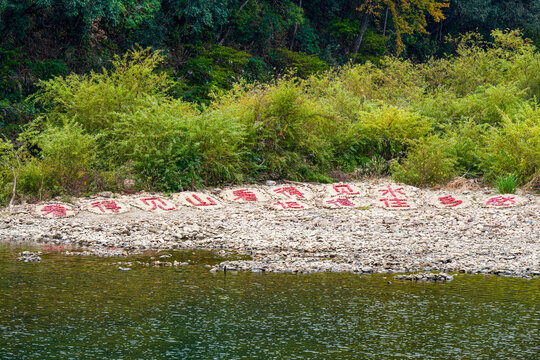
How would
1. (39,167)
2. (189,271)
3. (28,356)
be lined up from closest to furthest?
(28,356) < (189,271) < (39,167)

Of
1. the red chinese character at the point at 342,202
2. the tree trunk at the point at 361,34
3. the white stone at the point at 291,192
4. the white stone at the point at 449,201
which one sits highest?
the tree trunk at the point at 361,34

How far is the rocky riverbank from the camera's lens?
9.55 meters

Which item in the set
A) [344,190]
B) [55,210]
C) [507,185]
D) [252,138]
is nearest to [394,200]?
[344,190]

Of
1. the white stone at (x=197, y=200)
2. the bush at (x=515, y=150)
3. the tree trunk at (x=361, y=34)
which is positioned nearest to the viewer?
the white stone at (x=197, y=200)

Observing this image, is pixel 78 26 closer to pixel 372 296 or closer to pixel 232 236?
pixel 232 236

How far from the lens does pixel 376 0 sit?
3409 centimetres

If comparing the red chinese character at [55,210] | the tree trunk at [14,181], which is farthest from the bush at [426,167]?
the tree trunk at [14,181]

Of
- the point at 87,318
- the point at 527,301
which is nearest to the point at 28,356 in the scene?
the point at 87,318

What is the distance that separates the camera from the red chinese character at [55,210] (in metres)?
13.0

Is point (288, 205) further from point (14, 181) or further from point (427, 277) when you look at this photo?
point (427, 277)

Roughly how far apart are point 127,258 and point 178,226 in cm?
240

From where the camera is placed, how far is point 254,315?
7.05 m

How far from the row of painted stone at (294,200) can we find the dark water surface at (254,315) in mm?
4227

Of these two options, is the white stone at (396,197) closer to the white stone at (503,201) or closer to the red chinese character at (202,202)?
the white stone at (503,201)
